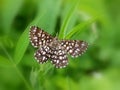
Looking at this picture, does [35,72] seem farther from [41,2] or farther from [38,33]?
[41,2]

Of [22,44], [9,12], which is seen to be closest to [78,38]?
[9,12]

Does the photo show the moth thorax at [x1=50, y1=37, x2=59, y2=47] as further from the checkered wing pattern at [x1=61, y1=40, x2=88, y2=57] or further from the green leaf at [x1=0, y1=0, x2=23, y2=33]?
the green leaf at [x1=0, y1=0, x2=23, y2=33]

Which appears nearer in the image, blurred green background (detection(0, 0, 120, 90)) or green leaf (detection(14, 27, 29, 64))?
green leaf (detection(14, 27, 29, 64))

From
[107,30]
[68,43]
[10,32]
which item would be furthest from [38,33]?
[107,30]

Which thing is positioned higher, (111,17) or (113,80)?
(111,17)

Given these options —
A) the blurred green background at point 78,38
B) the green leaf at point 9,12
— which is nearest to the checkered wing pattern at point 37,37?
the blurred green background at point 78,38

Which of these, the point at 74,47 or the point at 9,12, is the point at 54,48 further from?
the point at 9,12

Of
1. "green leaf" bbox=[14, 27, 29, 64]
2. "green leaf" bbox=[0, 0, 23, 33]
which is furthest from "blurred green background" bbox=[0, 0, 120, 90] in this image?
"green leaf" bbox=[14, 27, 29, 64]

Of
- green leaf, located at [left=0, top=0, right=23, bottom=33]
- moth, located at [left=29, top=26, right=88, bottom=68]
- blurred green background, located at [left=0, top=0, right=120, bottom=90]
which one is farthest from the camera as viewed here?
green leaf, located at [left=0, top=0, right=23, bottom=33]
